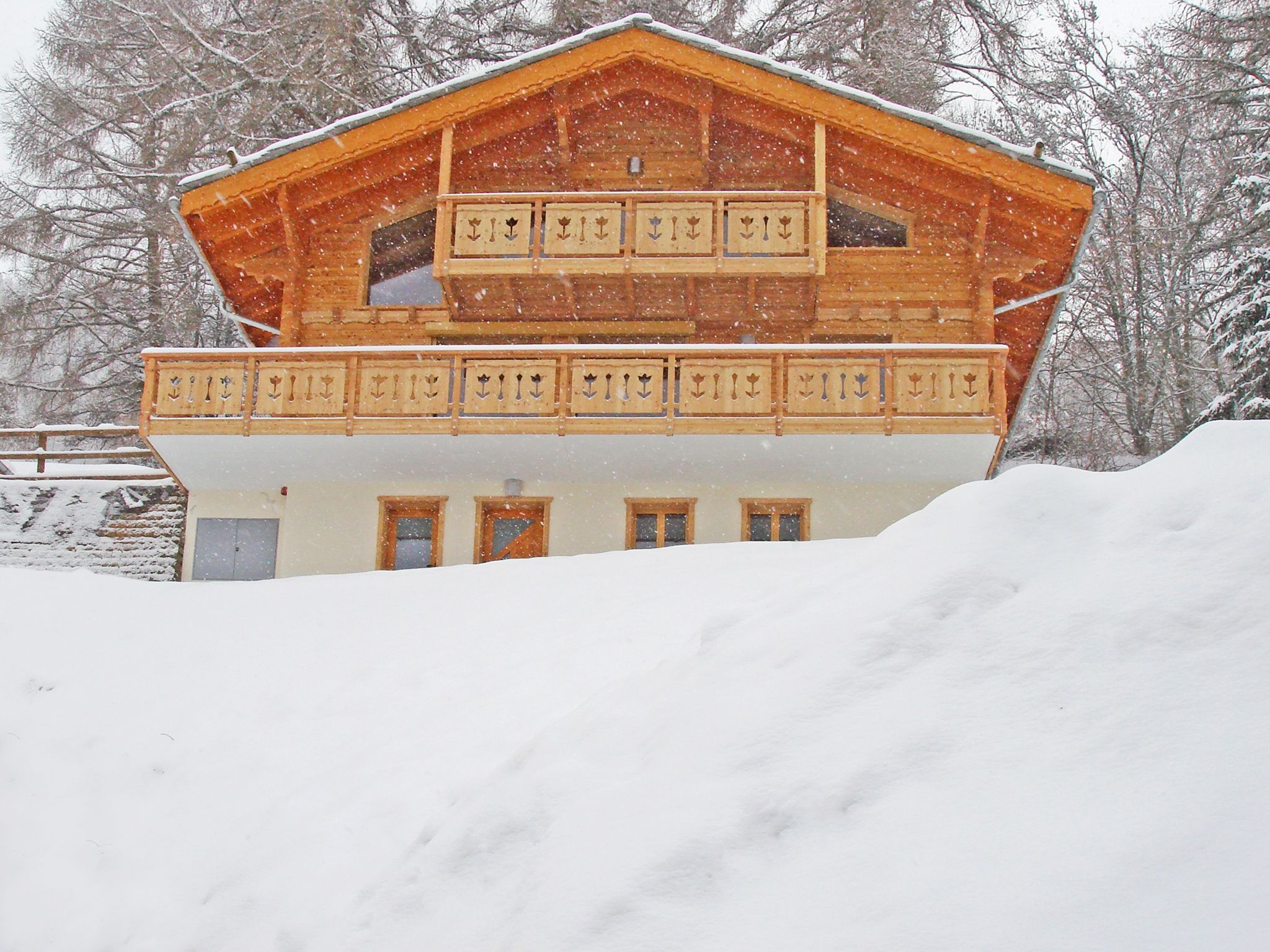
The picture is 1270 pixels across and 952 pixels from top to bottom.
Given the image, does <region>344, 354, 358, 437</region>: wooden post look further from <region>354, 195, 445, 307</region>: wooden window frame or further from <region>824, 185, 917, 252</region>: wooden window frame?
<region>824, 185, 917, 252</region>: wooden window frame

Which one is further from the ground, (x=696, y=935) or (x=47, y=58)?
(x=47, y=58)

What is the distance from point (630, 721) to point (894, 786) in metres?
1.74

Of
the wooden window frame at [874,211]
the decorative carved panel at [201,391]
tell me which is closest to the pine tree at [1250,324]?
the wooden window frame at [874,211]

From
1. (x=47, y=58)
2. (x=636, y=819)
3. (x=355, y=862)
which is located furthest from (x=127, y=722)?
(x=47, y=58)

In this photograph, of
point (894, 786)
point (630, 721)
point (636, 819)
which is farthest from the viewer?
point (630, 721)

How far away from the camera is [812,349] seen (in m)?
15.3

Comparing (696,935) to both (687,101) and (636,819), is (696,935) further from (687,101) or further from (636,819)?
(687,101)

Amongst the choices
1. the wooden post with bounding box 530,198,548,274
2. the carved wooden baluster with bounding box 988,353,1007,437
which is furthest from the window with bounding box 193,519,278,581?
the carved wooden baluster with bounding box 988,353,1007,437

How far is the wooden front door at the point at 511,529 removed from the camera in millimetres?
16203

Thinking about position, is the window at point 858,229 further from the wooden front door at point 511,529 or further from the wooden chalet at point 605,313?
the wooden front door at point 511,529

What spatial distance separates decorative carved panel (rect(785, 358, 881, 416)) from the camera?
49.3 feet

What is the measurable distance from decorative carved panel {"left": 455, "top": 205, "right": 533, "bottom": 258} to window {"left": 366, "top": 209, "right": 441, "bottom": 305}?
1.31 meters

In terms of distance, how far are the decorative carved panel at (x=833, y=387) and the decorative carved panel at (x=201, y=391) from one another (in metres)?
6.96

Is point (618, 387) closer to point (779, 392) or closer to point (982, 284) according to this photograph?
point (779, 392)
